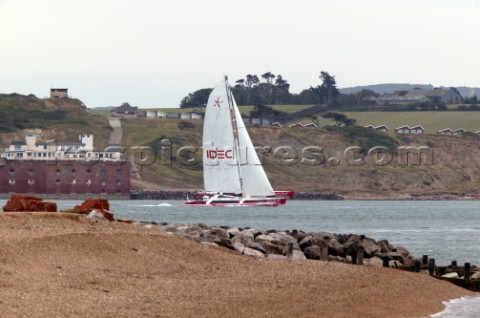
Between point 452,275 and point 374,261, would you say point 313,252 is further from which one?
point 452,275

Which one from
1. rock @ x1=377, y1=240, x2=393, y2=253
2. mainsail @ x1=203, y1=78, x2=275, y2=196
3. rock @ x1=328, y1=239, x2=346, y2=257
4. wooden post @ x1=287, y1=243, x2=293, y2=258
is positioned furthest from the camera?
mainsail @ x1=203, y1=78, x2=275, y2=196

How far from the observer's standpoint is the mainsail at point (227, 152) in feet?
310

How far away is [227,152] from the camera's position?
317ft

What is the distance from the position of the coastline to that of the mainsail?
64781mm

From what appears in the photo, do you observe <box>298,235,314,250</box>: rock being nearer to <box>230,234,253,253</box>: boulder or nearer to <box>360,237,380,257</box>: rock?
<box>360,237,380,257</box>: rock

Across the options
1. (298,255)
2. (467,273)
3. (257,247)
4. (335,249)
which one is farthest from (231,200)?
(467,273)

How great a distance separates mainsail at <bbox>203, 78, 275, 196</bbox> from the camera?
94.6m

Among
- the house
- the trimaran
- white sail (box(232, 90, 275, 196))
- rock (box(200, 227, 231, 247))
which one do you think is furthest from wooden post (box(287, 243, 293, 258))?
the house

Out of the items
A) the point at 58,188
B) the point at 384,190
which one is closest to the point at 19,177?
the point at 58,188

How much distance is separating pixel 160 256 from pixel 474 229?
50.6 meters

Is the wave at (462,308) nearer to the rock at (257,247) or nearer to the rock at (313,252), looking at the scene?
the rock at (257,247)

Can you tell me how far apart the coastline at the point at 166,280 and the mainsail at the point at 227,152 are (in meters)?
64.8

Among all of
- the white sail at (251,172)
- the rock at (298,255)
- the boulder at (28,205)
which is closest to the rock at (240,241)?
→ the rock at (298,255)

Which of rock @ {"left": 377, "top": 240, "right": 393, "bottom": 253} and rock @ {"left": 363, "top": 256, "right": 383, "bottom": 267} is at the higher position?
rock @ {"left": 377, "top": 240, "right": 393, "bottom": 253}
